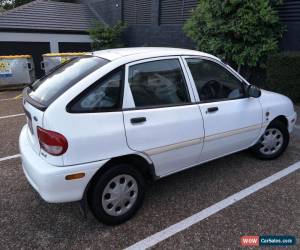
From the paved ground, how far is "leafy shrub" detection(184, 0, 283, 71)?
4.50m

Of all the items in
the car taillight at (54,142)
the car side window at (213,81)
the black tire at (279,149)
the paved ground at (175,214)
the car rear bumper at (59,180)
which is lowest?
the paved ground at (175,214)

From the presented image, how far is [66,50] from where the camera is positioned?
15414mm

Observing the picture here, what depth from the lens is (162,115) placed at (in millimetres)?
3180

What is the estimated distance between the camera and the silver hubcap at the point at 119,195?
9.82ft

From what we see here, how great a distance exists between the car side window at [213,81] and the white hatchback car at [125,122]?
0.5 inches

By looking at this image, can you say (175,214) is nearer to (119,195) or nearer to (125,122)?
(119,195)

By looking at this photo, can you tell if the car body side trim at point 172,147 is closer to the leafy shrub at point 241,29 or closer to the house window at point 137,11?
the leafy shrub at point 241,29

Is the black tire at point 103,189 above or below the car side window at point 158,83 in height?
below

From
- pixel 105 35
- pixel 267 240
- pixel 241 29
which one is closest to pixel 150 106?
pixel 267 240

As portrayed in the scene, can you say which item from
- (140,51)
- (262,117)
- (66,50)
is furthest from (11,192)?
(66,50)

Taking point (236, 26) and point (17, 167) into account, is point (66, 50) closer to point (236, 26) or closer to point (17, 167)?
point (236, 26)

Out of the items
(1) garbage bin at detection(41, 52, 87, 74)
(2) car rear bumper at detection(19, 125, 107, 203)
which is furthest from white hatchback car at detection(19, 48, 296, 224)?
(1) garbage bin at detection(41, 52, 87, 74)

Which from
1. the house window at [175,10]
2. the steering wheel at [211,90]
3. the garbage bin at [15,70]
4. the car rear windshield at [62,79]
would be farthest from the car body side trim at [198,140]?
the garbage bin at [15,70]

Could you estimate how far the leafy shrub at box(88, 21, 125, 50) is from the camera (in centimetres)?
1456
